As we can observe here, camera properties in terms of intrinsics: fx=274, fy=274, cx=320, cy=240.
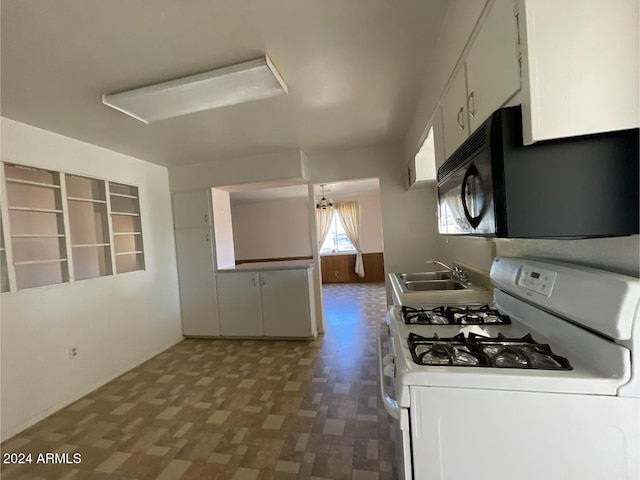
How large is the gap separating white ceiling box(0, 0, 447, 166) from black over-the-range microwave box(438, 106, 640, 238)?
96cm

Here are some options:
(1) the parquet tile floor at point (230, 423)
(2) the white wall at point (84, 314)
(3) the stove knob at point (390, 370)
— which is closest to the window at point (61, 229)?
(2) the white wall at point (84, 314)

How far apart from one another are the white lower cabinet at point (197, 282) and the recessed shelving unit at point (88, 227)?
3.00 ft

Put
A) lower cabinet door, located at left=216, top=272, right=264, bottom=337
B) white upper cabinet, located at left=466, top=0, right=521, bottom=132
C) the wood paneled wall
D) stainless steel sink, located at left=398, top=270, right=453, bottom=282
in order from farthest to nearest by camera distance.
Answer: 1. the wood paneled wall
2. lower cabinet door, located at left=216, top=272, right=264, bottom=337
3. stainless steel sink, located at left=398, top=270, right=453, bottom=282
4. white upper cabinet, located at left=466, top=0, right=521, bottom=132

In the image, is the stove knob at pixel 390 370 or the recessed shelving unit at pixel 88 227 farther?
the recessed shelving unit at pixel 88 227

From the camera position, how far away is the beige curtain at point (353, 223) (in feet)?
23.2

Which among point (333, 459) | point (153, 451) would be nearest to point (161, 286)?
point (153, 451)

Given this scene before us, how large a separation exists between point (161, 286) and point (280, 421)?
2410 mm

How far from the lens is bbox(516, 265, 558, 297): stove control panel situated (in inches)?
37.7

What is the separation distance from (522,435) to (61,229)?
3.37m

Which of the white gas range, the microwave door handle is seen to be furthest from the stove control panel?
the microwave door handle

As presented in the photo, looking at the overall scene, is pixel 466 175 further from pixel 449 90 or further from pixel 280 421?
pixel 280 421

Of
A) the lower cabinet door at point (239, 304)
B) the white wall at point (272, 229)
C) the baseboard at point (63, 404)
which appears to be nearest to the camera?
the baseboard at point (63, 404)

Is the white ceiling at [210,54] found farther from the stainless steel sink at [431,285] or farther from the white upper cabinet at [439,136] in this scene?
the stainless steel sink at [431,285]

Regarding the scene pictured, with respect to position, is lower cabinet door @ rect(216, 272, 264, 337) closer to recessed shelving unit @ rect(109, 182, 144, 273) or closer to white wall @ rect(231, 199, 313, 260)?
recessed shelving unit @ rect(109, 182, 144, 273)
